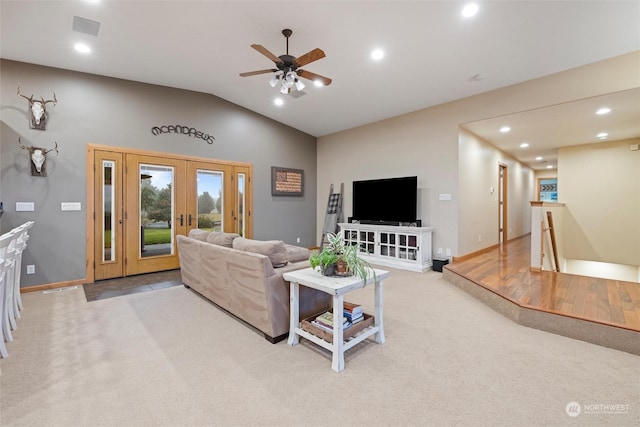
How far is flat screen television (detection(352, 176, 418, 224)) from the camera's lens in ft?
17.6

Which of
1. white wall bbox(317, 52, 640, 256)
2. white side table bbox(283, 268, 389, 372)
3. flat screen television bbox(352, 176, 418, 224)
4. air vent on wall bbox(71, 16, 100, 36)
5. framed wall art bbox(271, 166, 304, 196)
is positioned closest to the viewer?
white side table bbox(283, 268, 389, 372)

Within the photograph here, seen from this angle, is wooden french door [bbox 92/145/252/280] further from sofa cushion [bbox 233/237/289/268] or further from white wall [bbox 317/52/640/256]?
sofa cushion [bbox 233/237/289/268]

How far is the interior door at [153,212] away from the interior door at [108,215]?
0.11 m

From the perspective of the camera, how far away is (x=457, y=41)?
3404 millimetres

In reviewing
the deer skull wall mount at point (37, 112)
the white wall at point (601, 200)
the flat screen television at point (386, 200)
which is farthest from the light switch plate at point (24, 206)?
the white wall at point (601, 200)

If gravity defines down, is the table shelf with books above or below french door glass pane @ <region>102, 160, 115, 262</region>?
below

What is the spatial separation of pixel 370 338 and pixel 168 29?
4.22 meters

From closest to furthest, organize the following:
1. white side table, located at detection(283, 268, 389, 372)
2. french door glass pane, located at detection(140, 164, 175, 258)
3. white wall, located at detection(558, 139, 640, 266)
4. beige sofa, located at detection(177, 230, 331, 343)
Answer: white side table, located at detection(283, 268, 389, 372), beige sofa, located at detection(177, 230, 331, 343), french door glass pane, located at detection(140, 164, 175, 258), white wall, located at detection(558, 139, 640, 266)

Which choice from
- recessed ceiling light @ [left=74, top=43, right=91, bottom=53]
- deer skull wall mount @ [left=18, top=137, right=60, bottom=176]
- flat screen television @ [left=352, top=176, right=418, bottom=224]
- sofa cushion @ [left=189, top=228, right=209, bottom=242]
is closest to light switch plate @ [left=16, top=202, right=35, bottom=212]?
deer skull wall mount @ [left=18, top=137, right=60, bottom=176]

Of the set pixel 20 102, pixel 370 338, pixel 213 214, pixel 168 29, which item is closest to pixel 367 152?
pixel 213 214

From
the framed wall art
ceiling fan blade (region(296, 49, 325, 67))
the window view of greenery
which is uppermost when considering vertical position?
ceiling fan blade (region(296, 49, 325, 67))

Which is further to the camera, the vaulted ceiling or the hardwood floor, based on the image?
the vaulted ceiling

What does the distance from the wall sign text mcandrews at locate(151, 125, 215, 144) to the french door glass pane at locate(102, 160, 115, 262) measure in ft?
3.04

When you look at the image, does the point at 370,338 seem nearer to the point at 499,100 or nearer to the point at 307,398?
the point at 307,398
